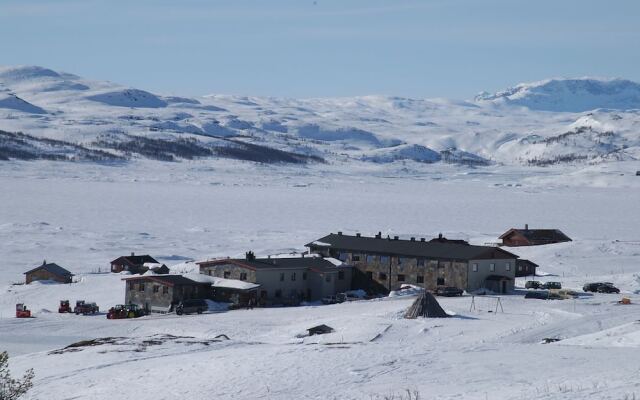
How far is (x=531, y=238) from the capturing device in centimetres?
7838

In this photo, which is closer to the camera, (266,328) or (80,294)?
(266,328)

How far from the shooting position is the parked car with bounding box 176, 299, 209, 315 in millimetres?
49062

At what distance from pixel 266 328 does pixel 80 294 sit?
16708 millimetres

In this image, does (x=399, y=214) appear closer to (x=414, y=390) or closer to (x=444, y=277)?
(x=444, y=277)

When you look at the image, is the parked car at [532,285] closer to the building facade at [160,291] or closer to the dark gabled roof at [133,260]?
the building facade at [160,291]

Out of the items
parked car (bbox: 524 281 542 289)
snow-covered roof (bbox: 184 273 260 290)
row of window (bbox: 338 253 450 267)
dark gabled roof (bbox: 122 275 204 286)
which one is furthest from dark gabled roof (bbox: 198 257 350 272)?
parked car (bbox: 524 281 542 289)

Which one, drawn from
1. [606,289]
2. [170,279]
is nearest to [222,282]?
[170,279]

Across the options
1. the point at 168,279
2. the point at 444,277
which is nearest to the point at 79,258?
the point at 168,279

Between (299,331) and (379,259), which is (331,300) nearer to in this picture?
(379,259)

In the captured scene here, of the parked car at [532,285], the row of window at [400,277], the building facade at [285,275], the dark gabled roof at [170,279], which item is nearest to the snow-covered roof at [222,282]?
the building facade at [285,275]

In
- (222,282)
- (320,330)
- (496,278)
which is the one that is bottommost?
(320,330)

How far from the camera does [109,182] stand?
18438cm

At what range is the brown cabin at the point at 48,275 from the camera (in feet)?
194

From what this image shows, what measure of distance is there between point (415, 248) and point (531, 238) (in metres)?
24.2
